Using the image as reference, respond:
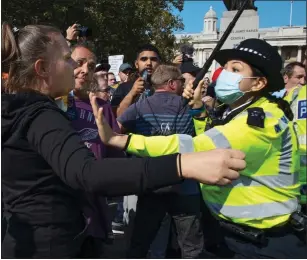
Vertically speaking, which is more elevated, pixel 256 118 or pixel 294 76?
pixel 294 76

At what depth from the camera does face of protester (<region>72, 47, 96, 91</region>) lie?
297 centimetres

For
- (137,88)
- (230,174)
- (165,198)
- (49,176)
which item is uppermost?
(137,88)

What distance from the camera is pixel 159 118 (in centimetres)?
352

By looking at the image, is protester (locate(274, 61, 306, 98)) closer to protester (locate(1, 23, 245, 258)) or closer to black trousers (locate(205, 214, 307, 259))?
black trousers (locate(205, 214, 307, 259))

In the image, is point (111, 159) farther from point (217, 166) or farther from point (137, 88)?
point (137, 88)

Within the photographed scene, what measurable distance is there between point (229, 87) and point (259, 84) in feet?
0.59

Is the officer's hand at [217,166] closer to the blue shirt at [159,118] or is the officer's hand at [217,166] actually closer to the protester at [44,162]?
the protester at [44,162]

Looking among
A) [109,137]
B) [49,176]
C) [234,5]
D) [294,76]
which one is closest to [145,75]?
[109,137]

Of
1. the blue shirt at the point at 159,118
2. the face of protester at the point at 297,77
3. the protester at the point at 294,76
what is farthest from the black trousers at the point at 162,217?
the face of protester at the point at 297,77

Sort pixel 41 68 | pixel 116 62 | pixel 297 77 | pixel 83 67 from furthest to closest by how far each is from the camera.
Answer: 1. pixel 116 62
2. pixel 297 77
3. pixel 83 67
4. pixel 41 68

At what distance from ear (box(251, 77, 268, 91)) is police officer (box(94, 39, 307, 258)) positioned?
10 cm

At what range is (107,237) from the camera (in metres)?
2.26

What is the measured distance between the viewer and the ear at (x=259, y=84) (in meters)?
2.22

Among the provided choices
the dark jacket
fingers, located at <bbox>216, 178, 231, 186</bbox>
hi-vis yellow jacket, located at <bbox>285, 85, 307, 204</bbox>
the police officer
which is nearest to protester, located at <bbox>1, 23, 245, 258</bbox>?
the dark jacket
